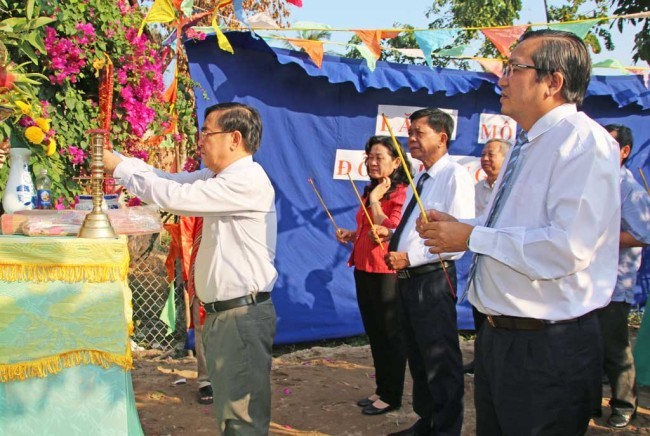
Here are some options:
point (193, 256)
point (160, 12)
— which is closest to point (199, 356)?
point (193, 256)

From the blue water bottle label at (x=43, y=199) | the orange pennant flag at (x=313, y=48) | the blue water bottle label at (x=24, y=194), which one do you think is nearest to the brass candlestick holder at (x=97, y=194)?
the blue water bottle label at (x=24, y=194)

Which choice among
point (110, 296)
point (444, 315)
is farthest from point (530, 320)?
point (110, 296)

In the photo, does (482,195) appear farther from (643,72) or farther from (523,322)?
(523,322)

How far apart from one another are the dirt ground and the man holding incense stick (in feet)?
1.89

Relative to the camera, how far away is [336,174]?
5.02 metres

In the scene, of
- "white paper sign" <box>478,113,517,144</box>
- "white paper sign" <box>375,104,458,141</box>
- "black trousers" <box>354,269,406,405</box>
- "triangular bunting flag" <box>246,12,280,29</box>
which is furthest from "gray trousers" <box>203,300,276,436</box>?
"white paper sign" <box>478,113,517,144</box>

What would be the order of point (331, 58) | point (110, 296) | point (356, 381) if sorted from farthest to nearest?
1. point (331, 58)
2. point (356, 381)
3. point (110, 296)

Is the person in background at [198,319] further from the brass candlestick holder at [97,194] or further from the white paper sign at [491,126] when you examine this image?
the white paper sign at [491,126]

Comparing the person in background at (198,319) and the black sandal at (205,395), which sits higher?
the person in background at (198,319)

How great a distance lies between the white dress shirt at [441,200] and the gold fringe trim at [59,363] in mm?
1450

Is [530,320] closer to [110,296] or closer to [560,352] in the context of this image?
[560,352]

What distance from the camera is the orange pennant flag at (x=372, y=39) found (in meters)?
4.66

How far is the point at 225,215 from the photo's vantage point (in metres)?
2.44

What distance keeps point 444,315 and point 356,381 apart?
1.55m
